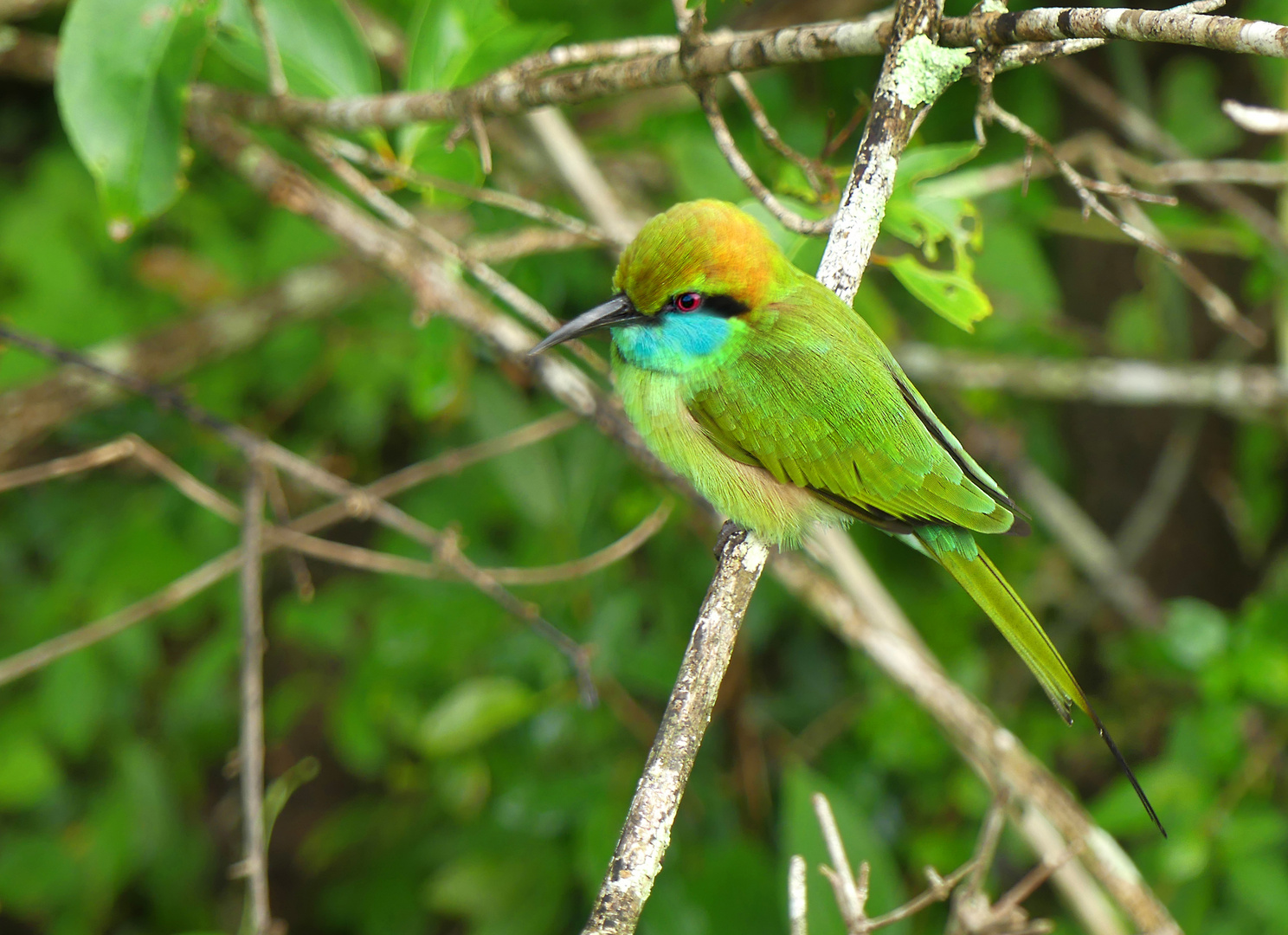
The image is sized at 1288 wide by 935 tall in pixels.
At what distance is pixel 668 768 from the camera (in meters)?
1.29

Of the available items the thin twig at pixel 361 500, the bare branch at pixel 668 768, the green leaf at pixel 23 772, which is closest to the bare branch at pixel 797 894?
the bare branch at pixel 668 768

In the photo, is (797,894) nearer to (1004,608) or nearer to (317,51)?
(1004,608)

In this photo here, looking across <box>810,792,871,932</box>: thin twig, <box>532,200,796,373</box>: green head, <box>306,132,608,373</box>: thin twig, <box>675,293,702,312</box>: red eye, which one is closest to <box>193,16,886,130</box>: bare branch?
<box>306,132,608,373</box>: thin twig

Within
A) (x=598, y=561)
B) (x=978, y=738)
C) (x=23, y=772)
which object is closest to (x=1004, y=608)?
(x=978, y=738)

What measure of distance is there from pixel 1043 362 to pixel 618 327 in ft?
6.01

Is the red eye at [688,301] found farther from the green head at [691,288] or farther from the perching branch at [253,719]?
the perching branch at [253,719]

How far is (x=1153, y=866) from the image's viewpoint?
2805 millimetres

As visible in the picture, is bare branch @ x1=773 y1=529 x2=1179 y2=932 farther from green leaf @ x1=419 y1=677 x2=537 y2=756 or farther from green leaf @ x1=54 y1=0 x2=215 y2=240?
green leaf @ x1=54 y1=0 x2=215 y2=240

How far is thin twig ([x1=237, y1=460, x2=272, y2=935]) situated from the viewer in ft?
5.90

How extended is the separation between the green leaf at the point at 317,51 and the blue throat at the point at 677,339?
88cm

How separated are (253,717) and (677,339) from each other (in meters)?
1.03

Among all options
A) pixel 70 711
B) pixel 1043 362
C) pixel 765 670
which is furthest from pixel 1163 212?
pixel 70 711

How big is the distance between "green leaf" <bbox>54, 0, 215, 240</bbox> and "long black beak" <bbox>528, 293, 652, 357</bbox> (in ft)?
2.74

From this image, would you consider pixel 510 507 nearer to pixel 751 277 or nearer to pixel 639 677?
pixel 639 677
